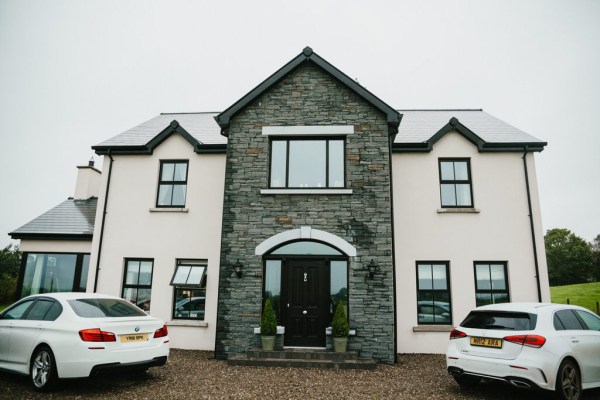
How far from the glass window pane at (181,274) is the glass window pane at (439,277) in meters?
7.59

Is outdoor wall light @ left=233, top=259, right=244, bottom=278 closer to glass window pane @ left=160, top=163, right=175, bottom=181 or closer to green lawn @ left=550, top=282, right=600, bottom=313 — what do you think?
glass window pane @ left=160, top=163, right=175, bottom=181

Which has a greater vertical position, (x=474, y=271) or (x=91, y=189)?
(x=91, y=189)

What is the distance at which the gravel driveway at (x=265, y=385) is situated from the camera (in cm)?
647

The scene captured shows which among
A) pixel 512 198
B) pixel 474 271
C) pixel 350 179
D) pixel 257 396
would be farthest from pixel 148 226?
pixel 512 198

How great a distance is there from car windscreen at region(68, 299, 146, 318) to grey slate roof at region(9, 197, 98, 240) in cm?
676

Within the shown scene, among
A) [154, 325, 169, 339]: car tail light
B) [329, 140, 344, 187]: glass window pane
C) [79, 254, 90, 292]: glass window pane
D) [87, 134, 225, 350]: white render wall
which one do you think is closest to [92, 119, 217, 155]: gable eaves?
[87, 134, 225, 350]: white render wall

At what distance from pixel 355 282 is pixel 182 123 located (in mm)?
9776

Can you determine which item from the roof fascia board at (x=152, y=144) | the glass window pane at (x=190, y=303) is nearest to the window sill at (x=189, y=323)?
the glass window pane at (x=190, y=303)

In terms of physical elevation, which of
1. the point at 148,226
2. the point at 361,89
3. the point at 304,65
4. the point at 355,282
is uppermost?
the point at 304,65

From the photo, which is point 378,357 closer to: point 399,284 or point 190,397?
point 399,284

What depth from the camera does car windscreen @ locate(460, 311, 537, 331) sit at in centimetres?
612

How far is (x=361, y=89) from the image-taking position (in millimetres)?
10836

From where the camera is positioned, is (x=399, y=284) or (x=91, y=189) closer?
(x=399, y=284)

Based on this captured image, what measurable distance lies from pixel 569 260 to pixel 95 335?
6667 centimetres
